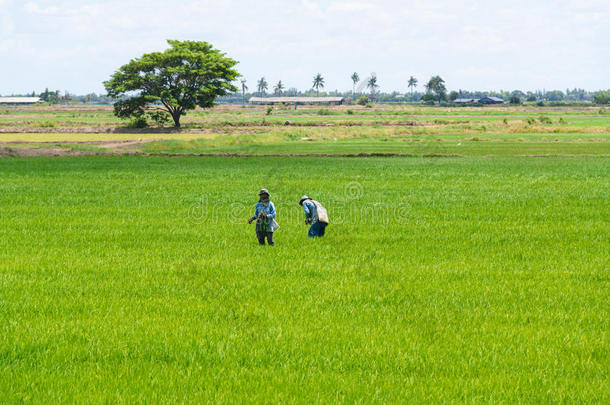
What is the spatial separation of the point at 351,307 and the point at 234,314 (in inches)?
85.2

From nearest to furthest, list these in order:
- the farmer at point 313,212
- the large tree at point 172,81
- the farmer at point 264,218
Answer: the farmer at point 264,218, the farmer at point 313,212, the large tree at point 172,81

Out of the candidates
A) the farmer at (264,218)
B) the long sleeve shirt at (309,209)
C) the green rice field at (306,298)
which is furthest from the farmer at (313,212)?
the farmer at (264,218)

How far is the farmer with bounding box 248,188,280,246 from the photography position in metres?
15.7

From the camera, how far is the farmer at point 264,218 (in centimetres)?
1568

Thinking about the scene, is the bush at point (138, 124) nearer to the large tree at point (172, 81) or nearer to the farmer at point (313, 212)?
the large tree at point (172, 81)

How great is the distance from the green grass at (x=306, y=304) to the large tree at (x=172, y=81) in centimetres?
6946

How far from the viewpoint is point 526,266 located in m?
14.7

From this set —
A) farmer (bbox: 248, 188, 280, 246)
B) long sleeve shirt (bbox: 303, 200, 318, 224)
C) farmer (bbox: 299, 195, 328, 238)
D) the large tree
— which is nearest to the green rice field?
farmer (bbox: 248, 188, 280, 246)

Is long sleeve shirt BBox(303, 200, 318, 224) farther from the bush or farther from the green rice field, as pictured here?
the bush

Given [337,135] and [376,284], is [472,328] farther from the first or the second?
[337,135]

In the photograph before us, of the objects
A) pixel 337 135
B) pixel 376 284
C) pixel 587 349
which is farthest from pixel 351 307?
pixel 337 135

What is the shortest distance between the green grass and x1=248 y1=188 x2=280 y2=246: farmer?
1.53 feet

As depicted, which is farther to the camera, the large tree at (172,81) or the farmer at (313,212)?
the large tree at (172,81)

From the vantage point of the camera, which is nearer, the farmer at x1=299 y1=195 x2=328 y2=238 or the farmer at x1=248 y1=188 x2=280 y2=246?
the farmer at x1=248 y1=188 x2=280 y2=246
